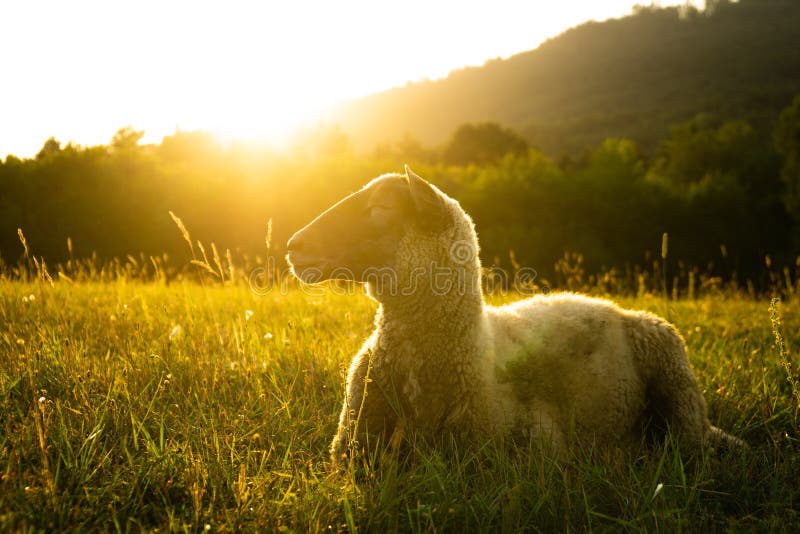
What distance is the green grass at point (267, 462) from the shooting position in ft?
7.50

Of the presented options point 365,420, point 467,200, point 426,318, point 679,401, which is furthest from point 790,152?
point 365,420

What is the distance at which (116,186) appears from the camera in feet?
65.5

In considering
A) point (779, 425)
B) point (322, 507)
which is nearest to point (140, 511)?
point (322, 507)

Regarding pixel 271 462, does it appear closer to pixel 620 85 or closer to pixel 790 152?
pixel 790 152

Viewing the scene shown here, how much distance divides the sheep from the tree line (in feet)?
46.3

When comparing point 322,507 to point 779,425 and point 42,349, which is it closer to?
point 42,349

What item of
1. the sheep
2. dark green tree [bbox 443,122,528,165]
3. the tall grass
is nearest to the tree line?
the tall grass

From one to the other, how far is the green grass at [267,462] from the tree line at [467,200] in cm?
1286

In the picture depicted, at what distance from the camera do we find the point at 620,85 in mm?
123188

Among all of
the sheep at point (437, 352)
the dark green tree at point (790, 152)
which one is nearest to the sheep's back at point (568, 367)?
the sheep at point (437, 352)

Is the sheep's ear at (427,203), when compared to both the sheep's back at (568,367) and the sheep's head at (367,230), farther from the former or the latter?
the sheep's back at (568,367)

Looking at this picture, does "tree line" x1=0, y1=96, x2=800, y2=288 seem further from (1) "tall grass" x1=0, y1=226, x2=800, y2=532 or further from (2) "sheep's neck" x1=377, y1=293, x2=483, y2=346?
(2) "sheep's neck" x1=377, y1=293, x2=483, y2=346

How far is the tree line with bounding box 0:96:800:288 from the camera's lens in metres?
18.2

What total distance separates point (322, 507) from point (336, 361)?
2133mm
